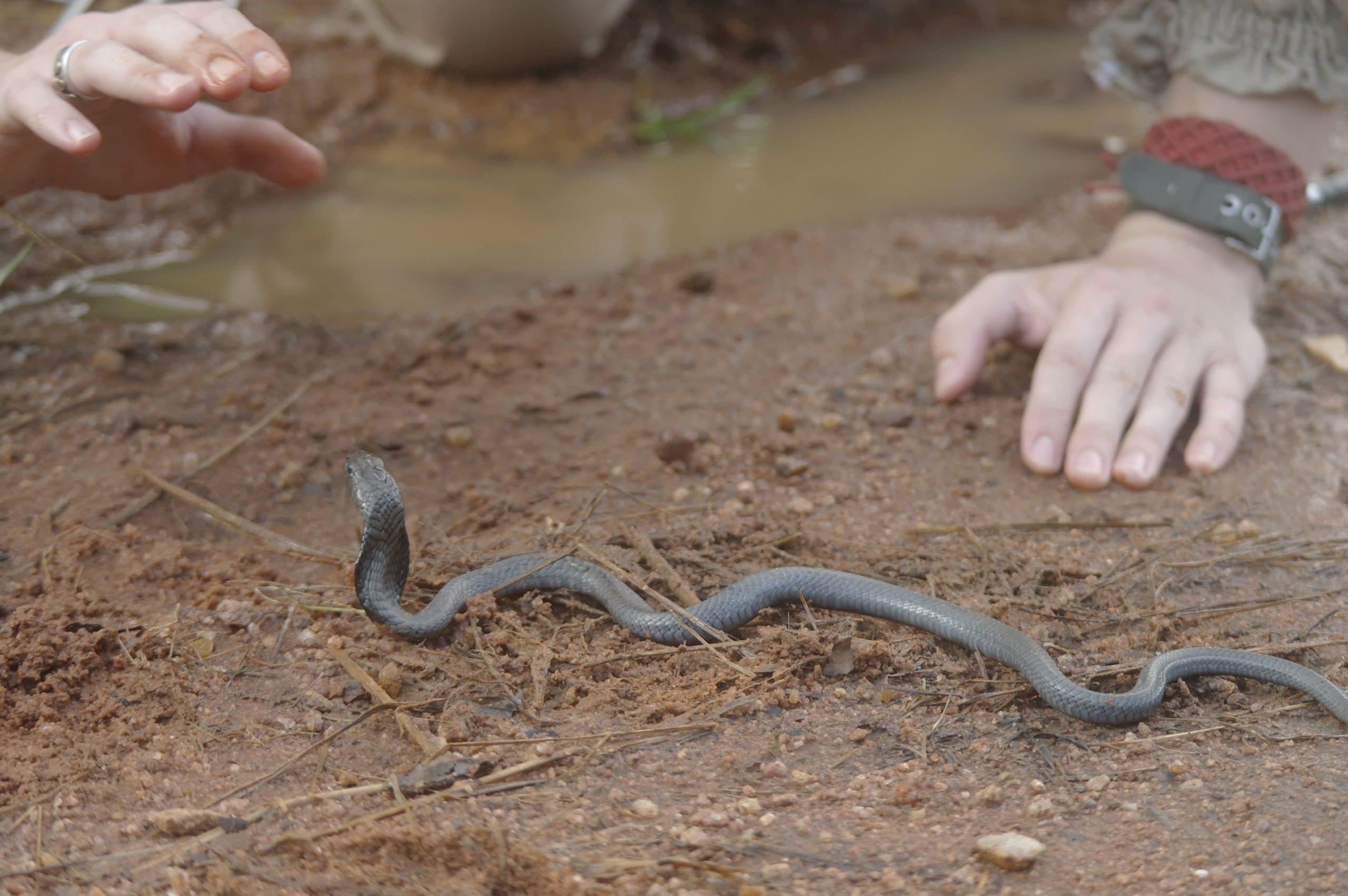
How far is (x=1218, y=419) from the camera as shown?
2.91m

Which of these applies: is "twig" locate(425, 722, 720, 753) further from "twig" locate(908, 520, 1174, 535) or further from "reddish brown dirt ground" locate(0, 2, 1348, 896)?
"twig" locate(908, 520, 1174, 535)

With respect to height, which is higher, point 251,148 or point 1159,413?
point 251,148

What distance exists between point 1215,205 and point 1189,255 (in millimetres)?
150

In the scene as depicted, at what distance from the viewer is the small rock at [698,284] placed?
4.05m

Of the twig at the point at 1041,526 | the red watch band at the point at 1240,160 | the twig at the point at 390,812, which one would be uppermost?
the red watch band at the point at 1240,160

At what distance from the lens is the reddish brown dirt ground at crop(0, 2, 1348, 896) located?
1.80 metres

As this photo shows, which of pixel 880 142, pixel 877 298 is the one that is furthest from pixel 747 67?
pixel 877 298

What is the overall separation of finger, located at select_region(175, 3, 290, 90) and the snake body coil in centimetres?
80

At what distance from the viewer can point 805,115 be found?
579 cm

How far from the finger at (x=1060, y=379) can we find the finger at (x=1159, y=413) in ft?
0.49

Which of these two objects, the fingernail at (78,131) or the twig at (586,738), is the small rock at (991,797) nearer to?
the twig at (586,738)

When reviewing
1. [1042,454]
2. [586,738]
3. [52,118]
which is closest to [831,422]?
[1042,454]

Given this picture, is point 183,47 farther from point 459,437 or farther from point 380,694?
point 380,694

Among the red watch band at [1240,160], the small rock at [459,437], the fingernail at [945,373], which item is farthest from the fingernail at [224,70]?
the red watch band at [1240,160]
